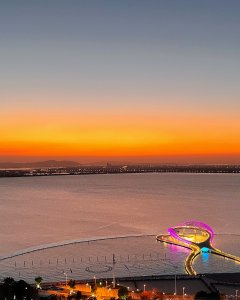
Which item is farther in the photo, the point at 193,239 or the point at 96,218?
the point at 96,218

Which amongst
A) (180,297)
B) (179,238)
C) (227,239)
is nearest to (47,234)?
(179,238)

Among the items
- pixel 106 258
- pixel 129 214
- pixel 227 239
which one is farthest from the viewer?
pixel 129 214

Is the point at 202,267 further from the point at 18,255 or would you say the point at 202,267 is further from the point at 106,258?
the point at 18,255

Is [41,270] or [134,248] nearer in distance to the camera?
[41,270]

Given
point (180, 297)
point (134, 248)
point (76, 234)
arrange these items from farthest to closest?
point (76, 234) < point (134, 248) < point (180, 297)

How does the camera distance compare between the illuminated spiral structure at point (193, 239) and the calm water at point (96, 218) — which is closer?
the illuminated spiral structure at point (193, 239)

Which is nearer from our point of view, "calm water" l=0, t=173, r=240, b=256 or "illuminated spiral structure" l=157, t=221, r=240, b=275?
"illuminated spiral structure" l=157, t=221, r=240, b=275
